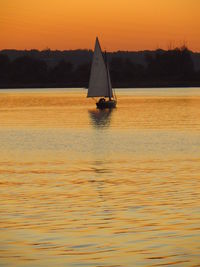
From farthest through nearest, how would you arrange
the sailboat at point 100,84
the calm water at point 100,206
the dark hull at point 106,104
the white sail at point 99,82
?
the dark hull at point 106,104, the sailboat at point 100,84, the white sail at point 99,82, the calm water at point 100,206

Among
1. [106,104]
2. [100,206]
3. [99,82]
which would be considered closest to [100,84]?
[99,82]

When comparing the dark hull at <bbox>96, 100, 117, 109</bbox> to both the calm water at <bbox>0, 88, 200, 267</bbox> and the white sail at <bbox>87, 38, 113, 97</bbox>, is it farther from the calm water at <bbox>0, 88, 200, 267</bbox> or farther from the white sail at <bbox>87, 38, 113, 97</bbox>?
the calm water at <bbox>0, 88, 200, 267</bbox>

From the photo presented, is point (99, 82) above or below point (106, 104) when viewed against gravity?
above

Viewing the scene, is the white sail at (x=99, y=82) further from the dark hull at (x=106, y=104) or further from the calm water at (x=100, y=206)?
the calm water at (x=100, y=206)

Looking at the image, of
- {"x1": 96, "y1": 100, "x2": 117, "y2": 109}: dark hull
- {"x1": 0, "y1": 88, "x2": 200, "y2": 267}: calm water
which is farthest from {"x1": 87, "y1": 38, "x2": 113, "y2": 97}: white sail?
{"x1": 0, "y1": 88, "x2": 200, "y2": 267}: calm water

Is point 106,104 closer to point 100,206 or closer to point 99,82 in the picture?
point 99,82

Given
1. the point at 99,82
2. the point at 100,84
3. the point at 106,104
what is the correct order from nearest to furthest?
the point at 100,84
the point at 99,82
the point at 106,104

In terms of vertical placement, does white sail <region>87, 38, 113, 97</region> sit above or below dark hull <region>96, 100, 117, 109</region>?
above

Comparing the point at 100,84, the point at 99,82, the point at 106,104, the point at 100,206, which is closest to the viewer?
the point at 100,206

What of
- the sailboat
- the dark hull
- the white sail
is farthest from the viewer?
the dark hull

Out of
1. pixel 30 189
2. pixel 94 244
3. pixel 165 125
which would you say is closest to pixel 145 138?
pixel 165 125

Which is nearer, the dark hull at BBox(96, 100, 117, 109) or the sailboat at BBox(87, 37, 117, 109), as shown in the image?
the sailboat at BBox(87, 37, 117, 109)

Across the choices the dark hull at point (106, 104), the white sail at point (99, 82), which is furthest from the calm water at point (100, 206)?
the dark hull at point (106, 104)

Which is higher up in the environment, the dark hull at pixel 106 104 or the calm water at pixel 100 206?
the calm water at pixel 100 206
